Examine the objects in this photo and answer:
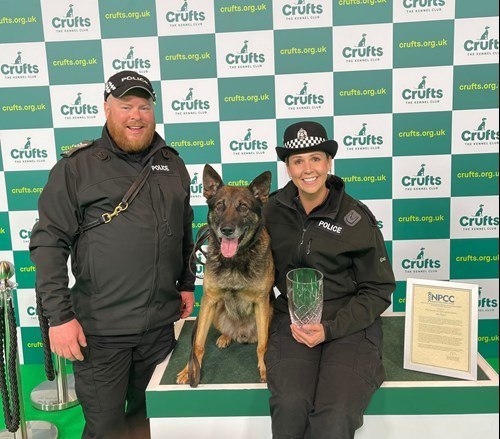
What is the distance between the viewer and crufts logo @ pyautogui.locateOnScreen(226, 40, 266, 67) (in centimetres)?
331

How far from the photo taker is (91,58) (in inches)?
132

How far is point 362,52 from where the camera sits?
3.29 m

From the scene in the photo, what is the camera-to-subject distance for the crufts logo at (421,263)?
3.50m

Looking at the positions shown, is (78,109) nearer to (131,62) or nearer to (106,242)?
(131,62)

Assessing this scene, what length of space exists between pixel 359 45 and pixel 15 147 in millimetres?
2551

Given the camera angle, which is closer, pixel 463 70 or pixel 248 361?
pixel 248 361

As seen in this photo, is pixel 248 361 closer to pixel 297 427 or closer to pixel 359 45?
pixel 297 427

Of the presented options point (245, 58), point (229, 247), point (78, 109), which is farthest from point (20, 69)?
point (229, 247)

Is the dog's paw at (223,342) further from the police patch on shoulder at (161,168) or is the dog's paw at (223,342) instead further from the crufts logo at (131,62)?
the crufts logo at (131,62)

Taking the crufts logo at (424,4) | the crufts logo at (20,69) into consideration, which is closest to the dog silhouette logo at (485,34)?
the crufts logo at (424,4)

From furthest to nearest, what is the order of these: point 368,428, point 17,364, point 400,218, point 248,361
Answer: point 400,218 < point 17,364 < point 248,361 < point 368,428

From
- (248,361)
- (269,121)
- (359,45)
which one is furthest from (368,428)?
(359,45)

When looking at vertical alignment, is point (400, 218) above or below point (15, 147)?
below

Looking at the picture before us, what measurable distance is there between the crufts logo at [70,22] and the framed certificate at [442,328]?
2.74 m
